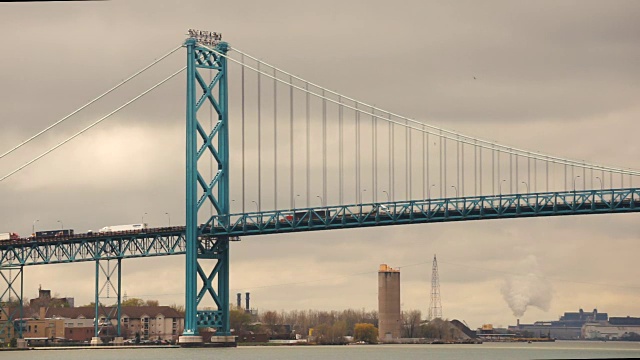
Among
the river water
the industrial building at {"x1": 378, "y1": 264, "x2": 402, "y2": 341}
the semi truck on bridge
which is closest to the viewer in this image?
the river water

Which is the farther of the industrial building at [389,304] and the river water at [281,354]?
the industrial building at [389,304]

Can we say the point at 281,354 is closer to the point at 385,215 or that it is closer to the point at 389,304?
the point at 385,215

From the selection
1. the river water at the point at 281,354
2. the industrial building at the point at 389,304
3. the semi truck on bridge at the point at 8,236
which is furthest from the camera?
the industrial building at the point at 389,304

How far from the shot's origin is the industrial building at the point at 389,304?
12594 centimetres

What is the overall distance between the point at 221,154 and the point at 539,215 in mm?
17191

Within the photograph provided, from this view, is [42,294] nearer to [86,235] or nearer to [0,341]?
[0,341]

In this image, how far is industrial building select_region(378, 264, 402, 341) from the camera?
4958 inches

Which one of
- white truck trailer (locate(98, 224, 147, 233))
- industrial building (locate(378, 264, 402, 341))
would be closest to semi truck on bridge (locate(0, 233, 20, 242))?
white truck trailer (locate(98, 224, 147, 233))

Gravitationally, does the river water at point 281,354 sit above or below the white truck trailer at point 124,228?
below

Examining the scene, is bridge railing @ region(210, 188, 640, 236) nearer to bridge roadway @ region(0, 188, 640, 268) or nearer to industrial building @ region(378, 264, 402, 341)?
bridge roadway @ region(0, 188, 640, 268)

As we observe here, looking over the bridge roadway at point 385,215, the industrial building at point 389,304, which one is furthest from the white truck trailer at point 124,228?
the industrial building at point 389,304

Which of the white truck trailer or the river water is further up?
the white truck trailer

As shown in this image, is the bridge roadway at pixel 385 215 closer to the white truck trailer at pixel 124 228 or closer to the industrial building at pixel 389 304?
the white truck trailer at pixel 124 228

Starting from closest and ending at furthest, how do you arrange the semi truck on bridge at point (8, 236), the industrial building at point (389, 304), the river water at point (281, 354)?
1. the river water at point (281, 354)
2. the semi truck on bridge at point (8, 236)
3. the industrial building at point (389, 304)
